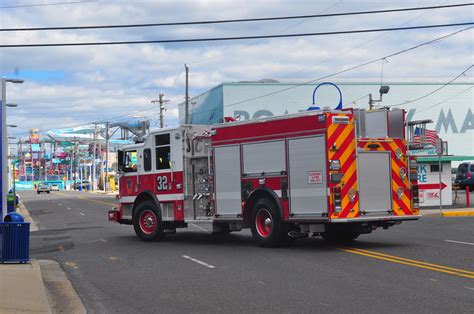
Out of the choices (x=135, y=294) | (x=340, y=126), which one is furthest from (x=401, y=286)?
(x=340, y=126)

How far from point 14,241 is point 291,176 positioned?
5.87 meters

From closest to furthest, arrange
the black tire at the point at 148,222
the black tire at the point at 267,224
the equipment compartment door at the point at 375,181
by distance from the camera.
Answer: the equipment compartment door at the point at 375,181, the black tire at the point at 267,224, the black tire at the point at 148,222

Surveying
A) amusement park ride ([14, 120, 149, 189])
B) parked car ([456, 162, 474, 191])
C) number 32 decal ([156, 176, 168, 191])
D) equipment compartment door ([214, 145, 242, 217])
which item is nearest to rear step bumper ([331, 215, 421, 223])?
equipment compartment door ([214, 145, 242, 217])

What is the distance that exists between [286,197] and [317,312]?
6.01 meters

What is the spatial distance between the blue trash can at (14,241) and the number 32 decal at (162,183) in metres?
5.00

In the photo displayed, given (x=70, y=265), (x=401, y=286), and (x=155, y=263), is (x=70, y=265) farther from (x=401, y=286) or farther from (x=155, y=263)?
(x=401, y=286)

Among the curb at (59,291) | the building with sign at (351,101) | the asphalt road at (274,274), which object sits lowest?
the curb at (59,291)

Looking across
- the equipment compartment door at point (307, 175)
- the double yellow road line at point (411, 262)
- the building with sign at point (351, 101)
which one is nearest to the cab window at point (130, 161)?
the equipment compartment door at point (307, 175)

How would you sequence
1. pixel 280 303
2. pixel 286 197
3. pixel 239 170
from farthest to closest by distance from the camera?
1. pixel 239 170
2. pixel 286 197
3. pixel 280 303

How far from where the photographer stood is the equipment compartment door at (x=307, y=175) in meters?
12.9

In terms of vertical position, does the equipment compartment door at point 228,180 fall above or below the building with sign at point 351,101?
below

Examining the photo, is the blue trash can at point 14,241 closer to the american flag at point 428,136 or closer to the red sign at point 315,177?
the red sign at point 315,177

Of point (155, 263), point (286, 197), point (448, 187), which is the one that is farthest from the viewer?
point (448, 187)

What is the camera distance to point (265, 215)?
1394 centimetres
